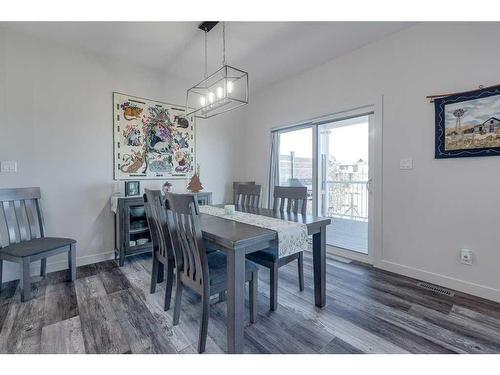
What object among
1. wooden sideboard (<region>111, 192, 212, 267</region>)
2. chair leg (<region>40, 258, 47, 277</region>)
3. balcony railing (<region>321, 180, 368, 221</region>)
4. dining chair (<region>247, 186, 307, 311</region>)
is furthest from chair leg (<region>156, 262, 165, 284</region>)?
balcony railing (<region>321, 180, 368, 221</region>)

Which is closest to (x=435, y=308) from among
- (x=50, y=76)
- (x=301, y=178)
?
(x=301, y=178)

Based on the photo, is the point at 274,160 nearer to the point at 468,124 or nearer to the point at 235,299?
the point at 468,124

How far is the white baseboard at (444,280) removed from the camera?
2.17m

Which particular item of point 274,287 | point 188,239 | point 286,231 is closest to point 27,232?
point 188,239

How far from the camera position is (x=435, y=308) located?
2.03m

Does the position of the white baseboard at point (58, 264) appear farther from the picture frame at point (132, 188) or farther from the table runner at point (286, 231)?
the table runner at point (286, 231)

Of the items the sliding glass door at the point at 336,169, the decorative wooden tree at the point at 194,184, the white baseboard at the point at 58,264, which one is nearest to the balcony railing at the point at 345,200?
the sliding glass door at the point at 336,169

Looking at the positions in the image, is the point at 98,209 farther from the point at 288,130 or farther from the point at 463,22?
the point at 463,22

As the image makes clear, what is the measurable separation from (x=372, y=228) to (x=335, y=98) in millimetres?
1758

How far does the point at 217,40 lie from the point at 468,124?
2.67m

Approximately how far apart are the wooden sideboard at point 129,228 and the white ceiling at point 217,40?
1825mm

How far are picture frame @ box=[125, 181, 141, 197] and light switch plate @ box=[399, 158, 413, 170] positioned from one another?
320 cm

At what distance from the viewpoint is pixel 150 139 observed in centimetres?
352

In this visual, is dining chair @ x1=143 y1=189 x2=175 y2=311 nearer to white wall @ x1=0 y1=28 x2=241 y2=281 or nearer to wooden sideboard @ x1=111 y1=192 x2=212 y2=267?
wooden sideboard @ x1=111 y1=192 x2=212 y2=267
